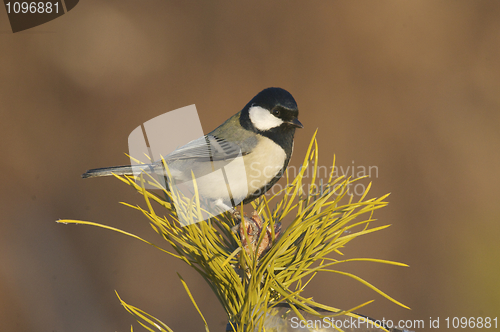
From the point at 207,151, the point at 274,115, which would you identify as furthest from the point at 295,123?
the point at 207,151

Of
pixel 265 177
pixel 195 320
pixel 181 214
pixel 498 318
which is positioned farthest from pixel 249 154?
pixel 498 318

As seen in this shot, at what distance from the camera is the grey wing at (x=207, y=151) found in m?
0.56

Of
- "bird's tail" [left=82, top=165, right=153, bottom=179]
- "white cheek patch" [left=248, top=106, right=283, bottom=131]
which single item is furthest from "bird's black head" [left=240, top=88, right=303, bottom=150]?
"bird's tail" [left=82, top=165, right=153, bottom=179]

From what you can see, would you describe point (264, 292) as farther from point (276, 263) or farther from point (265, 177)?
point (265, 177)

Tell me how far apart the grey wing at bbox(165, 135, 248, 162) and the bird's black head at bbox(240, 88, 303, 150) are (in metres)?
0.05

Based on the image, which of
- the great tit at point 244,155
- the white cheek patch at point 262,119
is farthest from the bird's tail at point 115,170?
the white cheek patch at point 262,119

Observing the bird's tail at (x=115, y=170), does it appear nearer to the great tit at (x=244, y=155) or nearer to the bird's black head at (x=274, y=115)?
the great tit at (x=244, y=155)

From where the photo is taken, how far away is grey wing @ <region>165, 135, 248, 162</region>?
561 mm

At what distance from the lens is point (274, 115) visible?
1.85 feet

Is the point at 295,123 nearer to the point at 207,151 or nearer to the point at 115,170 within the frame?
the point at 207,151

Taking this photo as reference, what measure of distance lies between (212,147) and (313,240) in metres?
0.25

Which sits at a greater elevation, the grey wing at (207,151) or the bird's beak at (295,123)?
the bird's beak at (295,123)

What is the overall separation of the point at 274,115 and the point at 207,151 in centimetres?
13

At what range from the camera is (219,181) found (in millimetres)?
522
